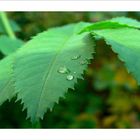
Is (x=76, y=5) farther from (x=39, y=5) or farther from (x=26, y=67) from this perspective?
(x=26, y=67)

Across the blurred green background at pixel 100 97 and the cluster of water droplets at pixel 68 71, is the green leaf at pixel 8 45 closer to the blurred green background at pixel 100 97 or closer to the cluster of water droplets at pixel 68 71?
the cluster of water droplets at pixel 68 71

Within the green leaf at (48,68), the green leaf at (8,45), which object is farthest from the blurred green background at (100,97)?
the green leaf at (48,68)

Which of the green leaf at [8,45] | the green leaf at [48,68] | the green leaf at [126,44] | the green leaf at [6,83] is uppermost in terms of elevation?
the green leaf at [126,44]

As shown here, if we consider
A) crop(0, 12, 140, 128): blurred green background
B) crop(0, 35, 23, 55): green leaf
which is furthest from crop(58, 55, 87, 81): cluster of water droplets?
crop(0, 12, 140, 128): blurred green background

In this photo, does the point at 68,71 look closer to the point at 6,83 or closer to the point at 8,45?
the point at 6,83

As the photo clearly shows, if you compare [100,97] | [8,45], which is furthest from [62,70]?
[100,97]

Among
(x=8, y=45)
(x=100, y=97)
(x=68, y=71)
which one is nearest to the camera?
(x=68, y=71)
